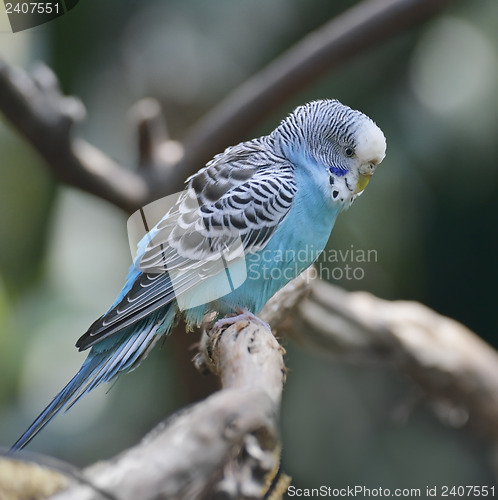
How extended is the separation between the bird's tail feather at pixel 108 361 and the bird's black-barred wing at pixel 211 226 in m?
0.08

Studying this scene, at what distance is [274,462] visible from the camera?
83cm

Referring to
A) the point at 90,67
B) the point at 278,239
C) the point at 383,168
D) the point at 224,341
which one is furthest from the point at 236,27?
the point at 224,341

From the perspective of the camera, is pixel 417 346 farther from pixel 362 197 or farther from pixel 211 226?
pixel 211 226

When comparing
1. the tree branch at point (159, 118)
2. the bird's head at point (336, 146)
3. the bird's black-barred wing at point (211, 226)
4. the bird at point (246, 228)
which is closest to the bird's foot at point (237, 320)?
the bird at point (246, 228)

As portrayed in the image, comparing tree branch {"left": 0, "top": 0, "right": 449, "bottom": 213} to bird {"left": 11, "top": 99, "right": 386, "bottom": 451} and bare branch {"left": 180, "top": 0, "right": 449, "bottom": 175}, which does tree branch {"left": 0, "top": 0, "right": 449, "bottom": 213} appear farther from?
bird {"left": 11, "top": 99, "right": 386, "bottom": 451}

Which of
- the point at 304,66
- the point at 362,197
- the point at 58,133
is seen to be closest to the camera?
the point at 58,133

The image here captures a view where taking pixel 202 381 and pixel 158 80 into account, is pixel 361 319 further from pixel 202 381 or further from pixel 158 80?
pixel 158 80

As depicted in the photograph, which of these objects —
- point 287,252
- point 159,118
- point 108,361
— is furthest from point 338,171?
point 159,118

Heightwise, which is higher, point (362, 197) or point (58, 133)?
point (58, 133)

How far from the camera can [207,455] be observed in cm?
71

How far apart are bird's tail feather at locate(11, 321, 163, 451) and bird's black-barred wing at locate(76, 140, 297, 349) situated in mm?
82

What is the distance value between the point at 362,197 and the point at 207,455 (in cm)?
206

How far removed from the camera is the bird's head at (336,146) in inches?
52.6

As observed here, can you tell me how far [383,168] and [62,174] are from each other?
1.38 metres
